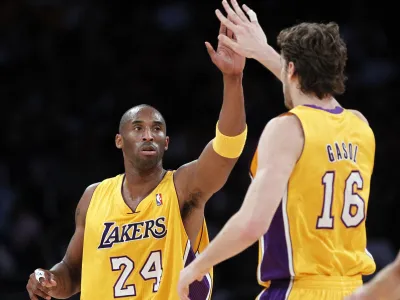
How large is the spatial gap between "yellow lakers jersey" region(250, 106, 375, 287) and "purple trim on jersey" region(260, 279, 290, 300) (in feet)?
0.09

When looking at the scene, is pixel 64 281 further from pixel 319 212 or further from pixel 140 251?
pixel 319 212

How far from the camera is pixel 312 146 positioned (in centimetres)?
353

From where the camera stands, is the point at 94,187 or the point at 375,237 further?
the point at 375,237

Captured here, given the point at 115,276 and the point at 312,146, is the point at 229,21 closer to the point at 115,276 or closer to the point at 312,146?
the point at 312,146

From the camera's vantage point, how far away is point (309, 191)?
3.54 m

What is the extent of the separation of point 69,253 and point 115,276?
58 centimetres

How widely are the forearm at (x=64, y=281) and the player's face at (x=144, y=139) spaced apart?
894mm

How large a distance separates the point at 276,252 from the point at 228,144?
1748 mm

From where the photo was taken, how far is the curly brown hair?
11.9 ft

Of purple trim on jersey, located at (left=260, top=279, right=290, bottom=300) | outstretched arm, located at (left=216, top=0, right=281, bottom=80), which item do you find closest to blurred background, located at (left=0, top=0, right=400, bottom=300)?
outstretched arm, located at (left=216, top=0, right=281, bottom=80)

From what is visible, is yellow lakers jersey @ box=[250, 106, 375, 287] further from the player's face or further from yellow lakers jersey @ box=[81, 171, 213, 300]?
the player's face

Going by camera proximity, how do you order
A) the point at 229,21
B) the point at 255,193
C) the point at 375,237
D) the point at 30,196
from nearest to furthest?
1. the point at 255,193
2. the point at 229,21
3. the point at 375,237
4. the point at 30,196

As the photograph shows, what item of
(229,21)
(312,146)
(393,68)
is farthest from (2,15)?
(312,146)

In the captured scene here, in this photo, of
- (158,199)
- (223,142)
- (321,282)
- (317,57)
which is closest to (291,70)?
(317,57)
